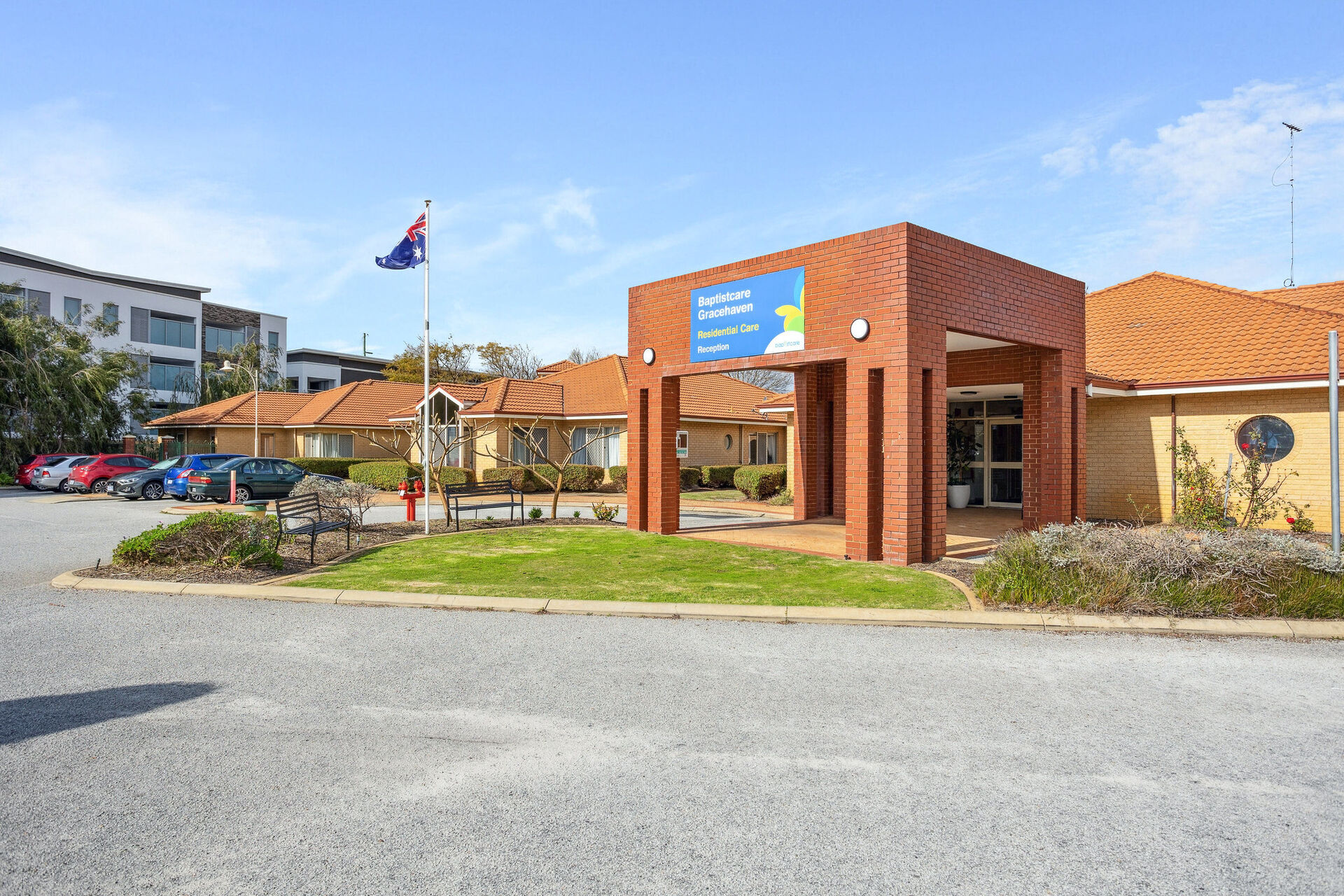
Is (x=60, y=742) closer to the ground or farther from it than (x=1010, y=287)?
closer to the ground

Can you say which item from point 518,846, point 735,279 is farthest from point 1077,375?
point 518,846

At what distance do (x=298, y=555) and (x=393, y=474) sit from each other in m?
19.7

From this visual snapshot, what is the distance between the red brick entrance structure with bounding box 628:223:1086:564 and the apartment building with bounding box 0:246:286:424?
4637 centimetres

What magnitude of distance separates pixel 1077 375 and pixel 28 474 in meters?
34.7

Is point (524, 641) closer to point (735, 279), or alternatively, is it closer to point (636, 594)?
point (636, 594)

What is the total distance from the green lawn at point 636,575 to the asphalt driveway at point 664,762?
4.92 ft

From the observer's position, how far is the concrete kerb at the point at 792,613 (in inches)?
297

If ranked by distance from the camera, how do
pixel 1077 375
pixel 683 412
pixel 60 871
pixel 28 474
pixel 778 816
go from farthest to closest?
pixel 683 412
pixel 28 474
pixel 1077 375
pixel 778 816
pixel 60 871

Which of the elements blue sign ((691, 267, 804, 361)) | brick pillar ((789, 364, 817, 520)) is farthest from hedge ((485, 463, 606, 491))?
blue sign ((691, 267, 804, 361))

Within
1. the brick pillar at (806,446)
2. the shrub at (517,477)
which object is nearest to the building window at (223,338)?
the shrub at (517,477)

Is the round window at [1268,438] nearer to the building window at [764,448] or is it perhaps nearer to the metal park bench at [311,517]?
the metal park bench at [311,517]

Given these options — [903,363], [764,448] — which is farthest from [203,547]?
[764,448]

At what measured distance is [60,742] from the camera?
469cm

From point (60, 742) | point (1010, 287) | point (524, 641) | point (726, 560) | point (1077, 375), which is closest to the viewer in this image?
point (60, 742)
